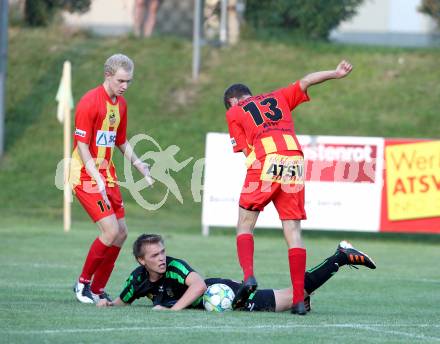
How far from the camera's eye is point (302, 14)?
96.2ft

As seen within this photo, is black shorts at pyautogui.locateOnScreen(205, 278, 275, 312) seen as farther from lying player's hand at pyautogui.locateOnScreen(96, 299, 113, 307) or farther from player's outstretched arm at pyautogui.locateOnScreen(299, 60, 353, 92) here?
player's outstretched arm at pyautogui.locateOnScreen(299, 60, 353, 92)

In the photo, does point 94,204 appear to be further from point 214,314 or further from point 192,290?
point 214,314

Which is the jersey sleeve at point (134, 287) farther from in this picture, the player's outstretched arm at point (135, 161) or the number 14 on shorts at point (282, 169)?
the number 14 on shorts at point (282, 169)

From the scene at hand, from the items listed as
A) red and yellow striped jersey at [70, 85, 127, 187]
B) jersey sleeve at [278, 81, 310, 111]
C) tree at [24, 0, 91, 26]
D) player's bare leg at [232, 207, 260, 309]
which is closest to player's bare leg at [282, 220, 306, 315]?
player's bare leg at [232, 207, 260, 309]

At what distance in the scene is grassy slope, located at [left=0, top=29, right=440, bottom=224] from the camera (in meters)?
25.4

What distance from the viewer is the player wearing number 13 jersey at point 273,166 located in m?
8.73

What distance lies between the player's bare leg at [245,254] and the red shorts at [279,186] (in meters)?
0.10

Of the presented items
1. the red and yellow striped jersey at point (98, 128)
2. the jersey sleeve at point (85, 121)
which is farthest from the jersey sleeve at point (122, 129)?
the jersey sleeve at point (85, 121)

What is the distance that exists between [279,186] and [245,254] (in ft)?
2.03

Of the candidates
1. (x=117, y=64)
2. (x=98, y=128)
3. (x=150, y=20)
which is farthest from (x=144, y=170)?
(x=150, y=20)

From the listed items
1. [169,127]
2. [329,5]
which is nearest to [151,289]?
[169,127]

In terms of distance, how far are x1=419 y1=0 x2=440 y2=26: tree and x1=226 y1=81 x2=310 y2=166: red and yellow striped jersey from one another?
2262 centimetres

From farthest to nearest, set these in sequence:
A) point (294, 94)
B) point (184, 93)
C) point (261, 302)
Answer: point (184, 93)
point (294, 94)
point (261, 302)

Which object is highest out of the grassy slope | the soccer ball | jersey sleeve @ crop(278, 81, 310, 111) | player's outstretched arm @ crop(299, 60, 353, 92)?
the grassy slope
